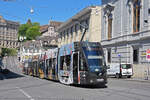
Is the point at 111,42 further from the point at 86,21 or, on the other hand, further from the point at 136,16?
the point at 86,21

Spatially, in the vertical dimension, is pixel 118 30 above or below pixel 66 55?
above

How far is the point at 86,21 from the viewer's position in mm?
47625

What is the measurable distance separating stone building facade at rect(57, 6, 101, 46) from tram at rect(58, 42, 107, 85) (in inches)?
891

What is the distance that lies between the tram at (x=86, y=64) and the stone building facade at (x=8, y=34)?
413 ft

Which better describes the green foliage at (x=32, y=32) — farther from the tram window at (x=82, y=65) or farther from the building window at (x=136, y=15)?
the tram window at (x=82, y=65)

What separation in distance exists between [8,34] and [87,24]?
347 ft

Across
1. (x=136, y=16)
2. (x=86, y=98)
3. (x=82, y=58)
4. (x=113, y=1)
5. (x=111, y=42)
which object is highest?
(x=113, y=1)

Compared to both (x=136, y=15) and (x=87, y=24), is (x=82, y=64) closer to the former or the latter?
(x=136, y=15)

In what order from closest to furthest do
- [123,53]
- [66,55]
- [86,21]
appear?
1. [66,55]
2. [123,53]
3. [86,21]

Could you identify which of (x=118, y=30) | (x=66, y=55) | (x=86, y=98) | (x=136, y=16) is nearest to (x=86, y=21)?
(x=118, y=30)

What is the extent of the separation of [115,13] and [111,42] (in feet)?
13.5

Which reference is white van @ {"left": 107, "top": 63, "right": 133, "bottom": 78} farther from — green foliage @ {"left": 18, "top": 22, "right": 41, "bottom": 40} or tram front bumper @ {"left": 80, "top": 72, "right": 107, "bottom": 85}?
green foliage @ {"left": 18, "top": 22, "right": 41, "bottom": 40}

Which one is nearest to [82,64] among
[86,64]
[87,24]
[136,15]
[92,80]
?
[86,64]

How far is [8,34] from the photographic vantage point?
145 m
